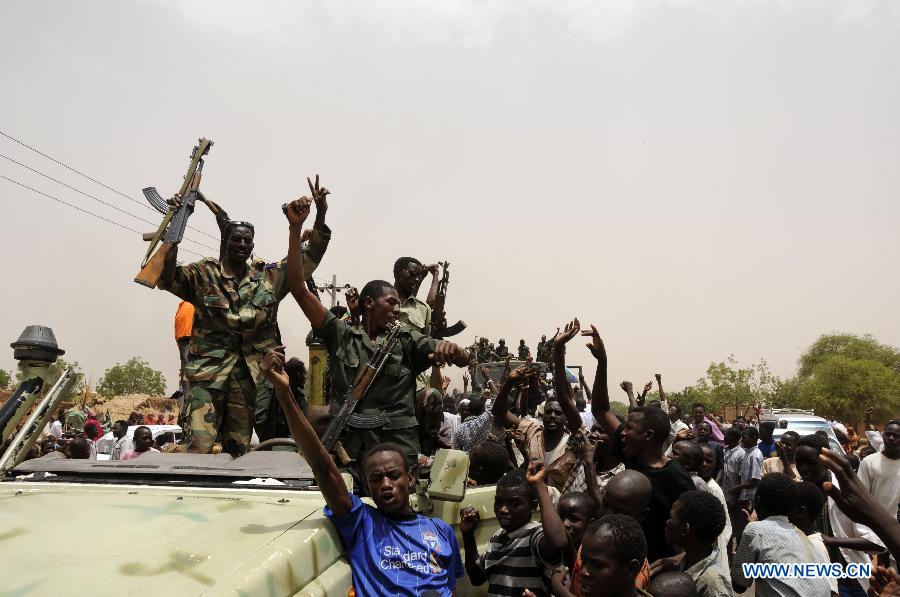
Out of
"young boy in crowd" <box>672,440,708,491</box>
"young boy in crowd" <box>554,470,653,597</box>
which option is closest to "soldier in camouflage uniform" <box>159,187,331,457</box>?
"young boy in crowd" <box>554,470,653,597</box>

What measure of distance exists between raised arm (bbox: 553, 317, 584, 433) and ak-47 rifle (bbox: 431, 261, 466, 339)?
5.16 ft

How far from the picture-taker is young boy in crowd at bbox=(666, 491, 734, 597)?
326 cm

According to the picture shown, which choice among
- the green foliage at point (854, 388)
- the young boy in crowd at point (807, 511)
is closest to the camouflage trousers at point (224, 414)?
the young boy in crowd at point (807, 511)

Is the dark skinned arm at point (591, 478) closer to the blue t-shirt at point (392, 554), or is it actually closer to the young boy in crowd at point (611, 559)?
the young boy in crowd at point (611, 559)

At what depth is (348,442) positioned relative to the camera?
4.02 metres

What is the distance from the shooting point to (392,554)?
111 inches

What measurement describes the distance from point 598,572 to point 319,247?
2617 millimetres

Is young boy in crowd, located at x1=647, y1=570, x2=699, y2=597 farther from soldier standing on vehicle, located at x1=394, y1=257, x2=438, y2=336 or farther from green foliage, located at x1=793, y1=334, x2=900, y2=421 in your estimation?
green foliage, located at x1=793, y1=334, x2=900, y2=421

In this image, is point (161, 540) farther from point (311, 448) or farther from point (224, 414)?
point (224, 414)

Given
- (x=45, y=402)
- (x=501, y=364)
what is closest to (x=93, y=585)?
(x=45, y=402)

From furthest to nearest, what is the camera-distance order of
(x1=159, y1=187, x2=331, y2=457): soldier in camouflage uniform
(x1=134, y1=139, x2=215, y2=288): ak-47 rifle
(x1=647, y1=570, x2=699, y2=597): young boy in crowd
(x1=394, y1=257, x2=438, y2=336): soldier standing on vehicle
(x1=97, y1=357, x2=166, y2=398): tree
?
(x1=97, y1=357, x2=166, y2=398): tree → (x1=394, y1=257, x2=438, y2=336): soldier standing on vehicle → (x1=159, y1=187, x2=331, y2=457): soldier in camouflage uniform → (x1=134, y1=139, x2=215, y2=288): ak-47 rifle → (x1=647, y1=570, x2=699, y2=597): young boy in crowd

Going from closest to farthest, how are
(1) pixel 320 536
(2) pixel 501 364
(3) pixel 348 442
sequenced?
1. (1) pixel 320 536
2. (3) pixel 348 442
3. (2) pixel 501 364

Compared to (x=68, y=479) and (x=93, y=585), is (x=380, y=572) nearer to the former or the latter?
(x=93, y=585)

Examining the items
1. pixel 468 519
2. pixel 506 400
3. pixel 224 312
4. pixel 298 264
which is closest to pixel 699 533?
pixel 468 519
